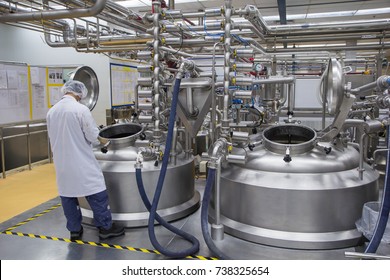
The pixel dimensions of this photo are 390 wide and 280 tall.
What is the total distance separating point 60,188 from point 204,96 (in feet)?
4.56

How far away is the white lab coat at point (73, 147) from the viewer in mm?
2498

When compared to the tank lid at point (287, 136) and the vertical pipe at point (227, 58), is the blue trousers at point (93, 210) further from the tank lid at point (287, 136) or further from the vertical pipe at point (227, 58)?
the tank lid at point (287, 136)

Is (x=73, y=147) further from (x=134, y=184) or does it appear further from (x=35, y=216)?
(x=35, y=216)

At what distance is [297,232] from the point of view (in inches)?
97.7

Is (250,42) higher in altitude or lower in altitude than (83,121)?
higher

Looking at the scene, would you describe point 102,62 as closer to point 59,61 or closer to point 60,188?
point 59,61

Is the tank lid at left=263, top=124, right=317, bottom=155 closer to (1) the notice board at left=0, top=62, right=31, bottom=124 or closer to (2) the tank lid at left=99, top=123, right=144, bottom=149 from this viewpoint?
(2) the tank lid at left=99, top=123, right=144, bottom=149

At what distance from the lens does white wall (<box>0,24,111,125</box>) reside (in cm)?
612

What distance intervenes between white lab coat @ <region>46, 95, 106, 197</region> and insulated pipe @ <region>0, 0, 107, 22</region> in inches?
47.4

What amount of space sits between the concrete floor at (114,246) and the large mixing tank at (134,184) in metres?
0.11

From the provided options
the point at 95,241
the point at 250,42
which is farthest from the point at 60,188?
the point at 250,42

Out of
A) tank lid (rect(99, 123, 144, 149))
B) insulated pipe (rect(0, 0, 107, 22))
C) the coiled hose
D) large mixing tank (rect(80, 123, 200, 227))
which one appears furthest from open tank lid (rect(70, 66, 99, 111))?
the coiled hose

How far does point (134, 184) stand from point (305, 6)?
4630mm

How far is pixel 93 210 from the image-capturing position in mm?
2645
